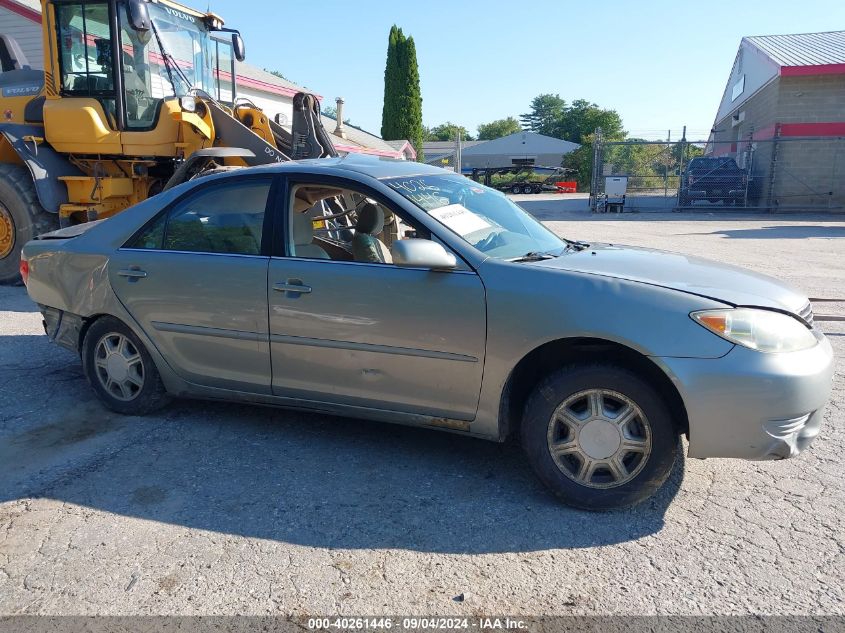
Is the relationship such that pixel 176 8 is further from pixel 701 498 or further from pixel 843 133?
pixel 843 133

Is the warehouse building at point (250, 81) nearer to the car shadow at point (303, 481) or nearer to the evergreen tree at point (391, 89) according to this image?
the car shadow at point (303, 481)

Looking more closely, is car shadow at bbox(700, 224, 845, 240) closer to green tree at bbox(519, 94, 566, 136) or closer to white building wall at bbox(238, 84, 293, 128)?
white building wall at bbox(238, 84, 293, 128)

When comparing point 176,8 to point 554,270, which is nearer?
point 554,270

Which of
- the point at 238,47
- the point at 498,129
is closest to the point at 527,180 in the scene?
the point at 238,47

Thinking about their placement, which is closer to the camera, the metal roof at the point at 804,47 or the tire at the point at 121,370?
the tire at the point at 121,370

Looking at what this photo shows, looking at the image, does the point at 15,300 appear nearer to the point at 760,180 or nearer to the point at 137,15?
the point at 137,15

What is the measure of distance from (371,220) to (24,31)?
1889cm

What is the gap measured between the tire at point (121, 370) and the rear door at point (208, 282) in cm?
22

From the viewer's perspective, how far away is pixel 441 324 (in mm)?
3406

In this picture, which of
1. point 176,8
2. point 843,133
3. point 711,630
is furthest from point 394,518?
point 843,133

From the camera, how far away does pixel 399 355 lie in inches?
139

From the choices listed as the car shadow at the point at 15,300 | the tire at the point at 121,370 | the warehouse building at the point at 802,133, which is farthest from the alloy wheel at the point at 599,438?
the warehouse building at the point at 802,133

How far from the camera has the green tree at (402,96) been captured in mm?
46719

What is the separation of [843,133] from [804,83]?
7.43 ft
